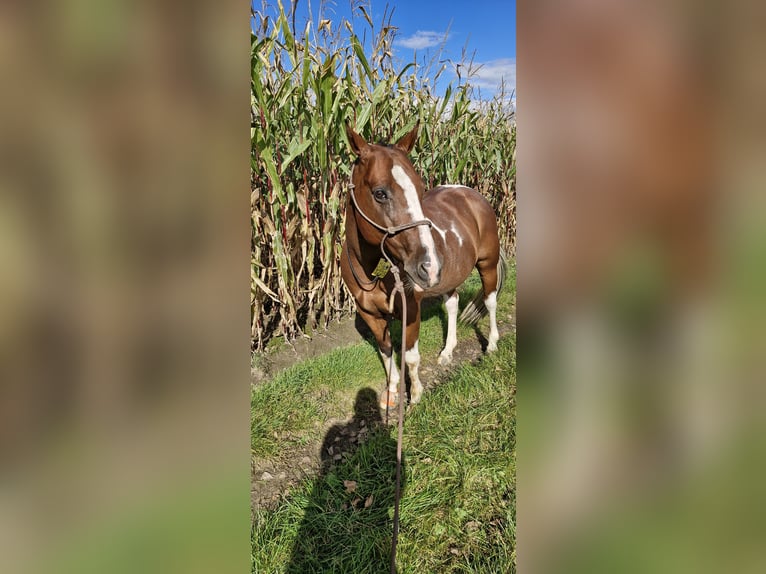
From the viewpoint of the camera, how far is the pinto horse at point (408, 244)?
2551mm

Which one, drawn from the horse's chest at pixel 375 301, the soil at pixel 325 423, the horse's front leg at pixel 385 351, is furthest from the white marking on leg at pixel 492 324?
the horse's chest at pixel 375 301

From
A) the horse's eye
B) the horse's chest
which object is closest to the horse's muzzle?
the horse's eye

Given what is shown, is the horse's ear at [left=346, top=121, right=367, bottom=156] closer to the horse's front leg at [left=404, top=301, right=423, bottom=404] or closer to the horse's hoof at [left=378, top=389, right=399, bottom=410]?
the horse's front leg at [left=404, top=301, right=423, bottom=404]

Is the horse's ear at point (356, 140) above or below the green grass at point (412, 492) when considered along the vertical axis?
above

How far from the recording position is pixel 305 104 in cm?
370
